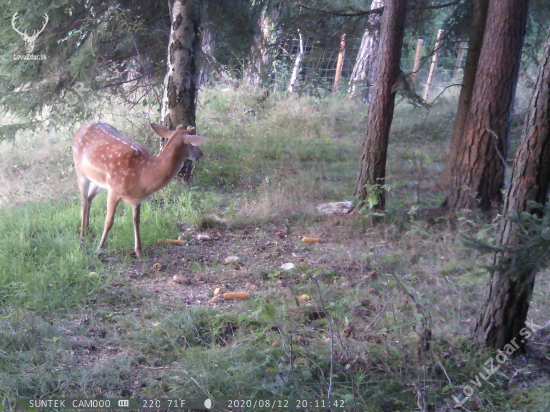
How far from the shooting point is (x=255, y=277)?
615 cm

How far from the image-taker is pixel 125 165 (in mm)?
6574

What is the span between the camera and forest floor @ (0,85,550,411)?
12.6 ft

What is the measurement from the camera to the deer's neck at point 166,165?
20.4ft

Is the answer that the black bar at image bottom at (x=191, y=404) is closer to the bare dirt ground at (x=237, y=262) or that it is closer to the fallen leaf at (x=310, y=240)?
the bare dirt ground at (x=237, y=262)

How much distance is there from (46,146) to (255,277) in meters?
7.64

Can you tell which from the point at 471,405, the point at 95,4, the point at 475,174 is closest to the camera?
the point at 471,405

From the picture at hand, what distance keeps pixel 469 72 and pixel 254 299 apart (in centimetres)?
571

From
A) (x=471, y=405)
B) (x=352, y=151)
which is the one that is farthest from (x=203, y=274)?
(x=352, y=151)

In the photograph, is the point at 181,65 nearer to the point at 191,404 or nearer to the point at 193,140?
the point at 193,140

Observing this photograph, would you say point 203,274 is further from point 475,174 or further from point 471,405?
point 475,174

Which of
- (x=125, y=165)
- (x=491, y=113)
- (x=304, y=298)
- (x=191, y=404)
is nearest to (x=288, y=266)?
(x=304, y=298)

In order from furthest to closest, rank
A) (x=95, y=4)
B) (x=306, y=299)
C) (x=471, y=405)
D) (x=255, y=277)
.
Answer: (x=95, y=4) → (x=255, y=277) → (x=306, y=299) → (x=471, y=405)

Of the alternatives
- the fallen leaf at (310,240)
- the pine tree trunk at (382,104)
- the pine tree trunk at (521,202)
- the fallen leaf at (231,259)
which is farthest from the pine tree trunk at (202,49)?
the pine tree trunk at (521,202)

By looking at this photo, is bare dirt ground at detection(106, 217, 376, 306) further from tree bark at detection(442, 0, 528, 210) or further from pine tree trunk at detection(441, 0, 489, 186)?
pine tree trunk at detection(441, 0, 489, 186)
